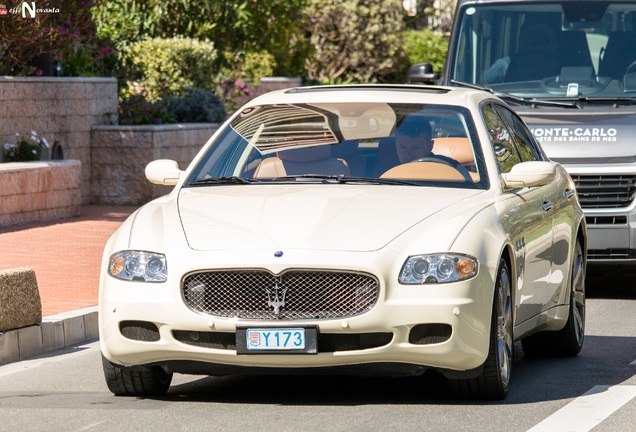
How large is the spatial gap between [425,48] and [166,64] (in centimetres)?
1579

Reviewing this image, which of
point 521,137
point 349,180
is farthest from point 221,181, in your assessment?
point 521,137

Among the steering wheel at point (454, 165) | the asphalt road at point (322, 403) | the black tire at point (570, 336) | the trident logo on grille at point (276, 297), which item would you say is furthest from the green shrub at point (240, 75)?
the trident logo on grille at point (276, 297)

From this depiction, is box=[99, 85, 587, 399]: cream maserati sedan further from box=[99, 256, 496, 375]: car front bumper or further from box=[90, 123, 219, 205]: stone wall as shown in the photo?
box=[90, 123, 219, 205]: stone wall

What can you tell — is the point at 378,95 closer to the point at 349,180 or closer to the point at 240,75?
the point at 349,180

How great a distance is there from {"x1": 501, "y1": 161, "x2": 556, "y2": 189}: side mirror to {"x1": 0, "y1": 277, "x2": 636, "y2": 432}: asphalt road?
3.55ft

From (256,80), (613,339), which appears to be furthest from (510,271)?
(256,80)

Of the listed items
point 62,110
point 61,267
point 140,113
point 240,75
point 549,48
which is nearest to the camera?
point 61,267

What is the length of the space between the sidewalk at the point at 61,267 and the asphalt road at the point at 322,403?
A: 351 millimetres

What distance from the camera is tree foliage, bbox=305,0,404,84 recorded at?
3541cm

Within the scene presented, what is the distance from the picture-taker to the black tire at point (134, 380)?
7.60 metres

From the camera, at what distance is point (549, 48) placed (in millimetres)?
13695

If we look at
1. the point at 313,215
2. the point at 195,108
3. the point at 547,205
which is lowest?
the point at 195,108

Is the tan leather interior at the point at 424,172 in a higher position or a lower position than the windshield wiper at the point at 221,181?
higher

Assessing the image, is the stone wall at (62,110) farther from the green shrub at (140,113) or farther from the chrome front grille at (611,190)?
the chrome front grille at (611,190)
